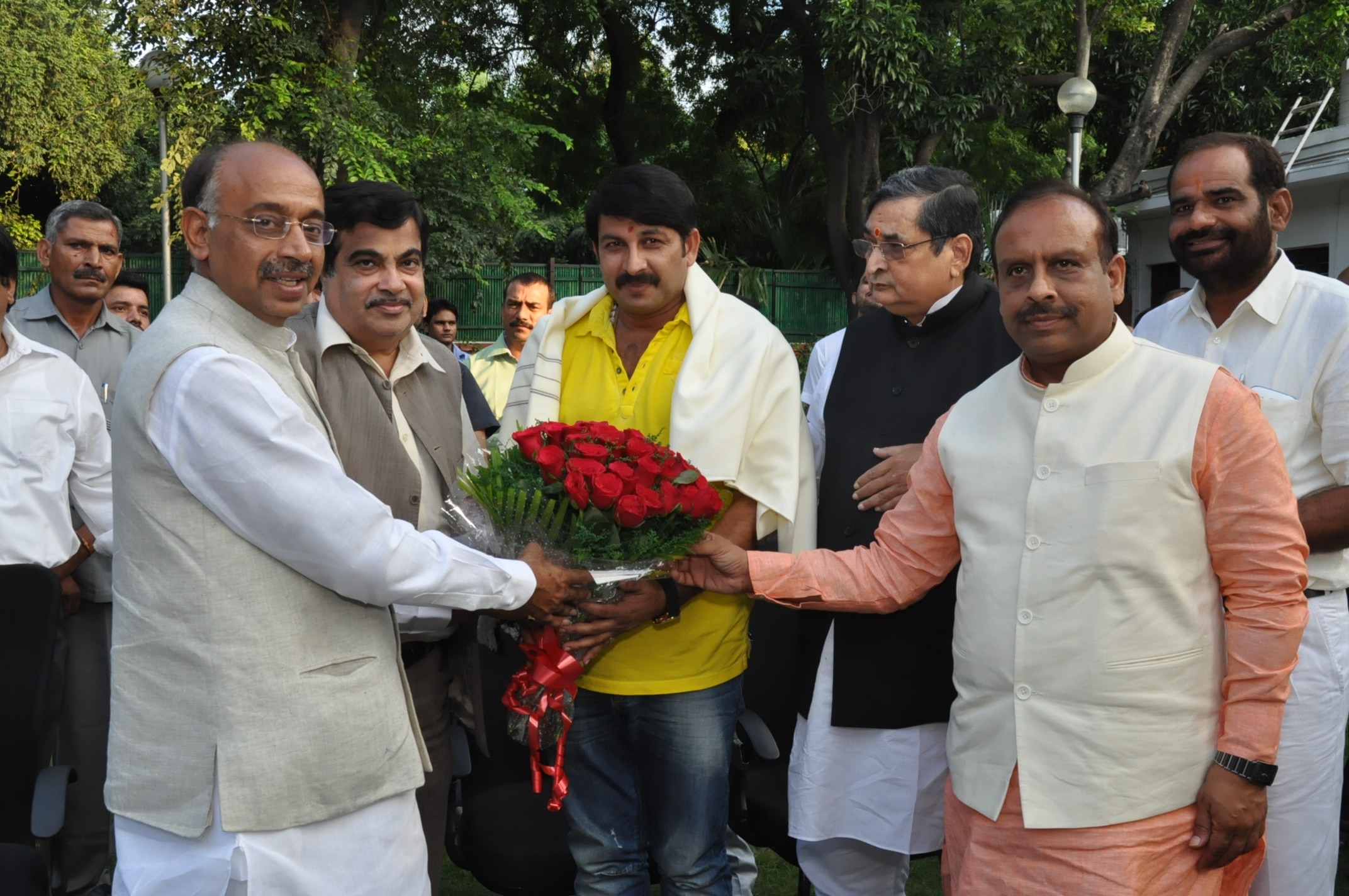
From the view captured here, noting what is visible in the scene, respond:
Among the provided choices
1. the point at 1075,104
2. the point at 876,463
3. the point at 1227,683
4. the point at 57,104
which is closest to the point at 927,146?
the point at 1075,104

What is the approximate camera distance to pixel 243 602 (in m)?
2.30

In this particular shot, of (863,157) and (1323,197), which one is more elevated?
(863,157)

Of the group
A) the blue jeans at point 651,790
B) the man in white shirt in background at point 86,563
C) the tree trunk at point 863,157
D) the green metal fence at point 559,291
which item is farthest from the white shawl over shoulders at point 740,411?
the green metal fence at point 559,291

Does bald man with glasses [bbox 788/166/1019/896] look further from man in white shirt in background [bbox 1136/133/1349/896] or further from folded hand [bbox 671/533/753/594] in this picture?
man in white shirt in background [bbox 1136/133/1349/896]

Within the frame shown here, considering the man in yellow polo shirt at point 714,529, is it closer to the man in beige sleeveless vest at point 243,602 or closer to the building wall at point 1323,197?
the man in beige sleeveless vest at point 243,602

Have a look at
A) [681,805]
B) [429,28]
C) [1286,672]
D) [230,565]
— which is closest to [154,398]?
[230,565]

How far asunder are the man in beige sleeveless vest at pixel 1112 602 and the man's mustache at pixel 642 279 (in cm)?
99

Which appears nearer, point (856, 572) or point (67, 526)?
point (856, 572)

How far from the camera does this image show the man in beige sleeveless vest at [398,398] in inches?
123

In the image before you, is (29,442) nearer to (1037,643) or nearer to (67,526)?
(67,526)

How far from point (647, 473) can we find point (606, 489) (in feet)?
0.41

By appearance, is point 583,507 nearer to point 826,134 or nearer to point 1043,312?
point 1043,312

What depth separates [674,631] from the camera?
3172mm

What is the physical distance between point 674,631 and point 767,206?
21.1 meters
